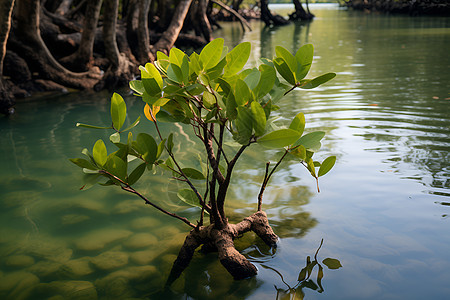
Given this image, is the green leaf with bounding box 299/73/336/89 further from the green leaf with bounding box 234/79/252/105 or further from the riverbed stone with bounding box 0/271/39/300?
the riverbed stone with bounding box 0/271/39/300

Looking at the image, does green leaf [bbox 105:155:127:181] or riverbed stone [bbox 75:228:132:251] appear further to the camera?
riverbed stone [bbox 75:228:132:251]

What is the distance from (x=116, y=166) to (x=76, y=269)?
735mm

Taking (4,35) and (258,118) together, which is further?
(4,35)

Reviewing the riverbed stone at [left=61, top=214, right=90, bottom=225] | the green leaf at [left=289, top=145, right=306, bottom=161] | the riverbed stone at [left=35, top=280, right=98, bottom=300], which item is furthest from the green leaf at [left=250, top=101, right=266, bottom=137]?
the riverbed stone at [left=61, top=214, right=90, bottom=225]

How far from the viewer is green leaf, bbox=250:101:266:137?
1.54m

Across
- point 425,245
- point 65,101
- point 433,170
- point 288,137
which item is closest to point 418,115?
point 433,170

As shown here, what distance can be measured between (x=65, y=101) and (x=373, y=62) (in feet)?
19.2

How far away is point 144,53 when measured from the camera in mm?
8383

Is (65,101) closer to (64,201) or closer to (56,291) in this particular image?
(64,201)

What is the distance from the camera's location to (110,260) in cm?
228

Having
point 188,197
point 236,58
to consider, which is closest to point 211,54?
point 236,58

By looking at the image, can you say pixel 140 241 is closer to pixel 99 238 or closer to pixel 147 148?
pixel 99 238

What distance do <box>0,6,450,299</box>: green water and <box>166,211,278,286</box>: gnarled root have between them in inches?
1.9

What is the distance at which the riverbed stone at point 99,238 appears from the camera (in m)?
→ 2.43
